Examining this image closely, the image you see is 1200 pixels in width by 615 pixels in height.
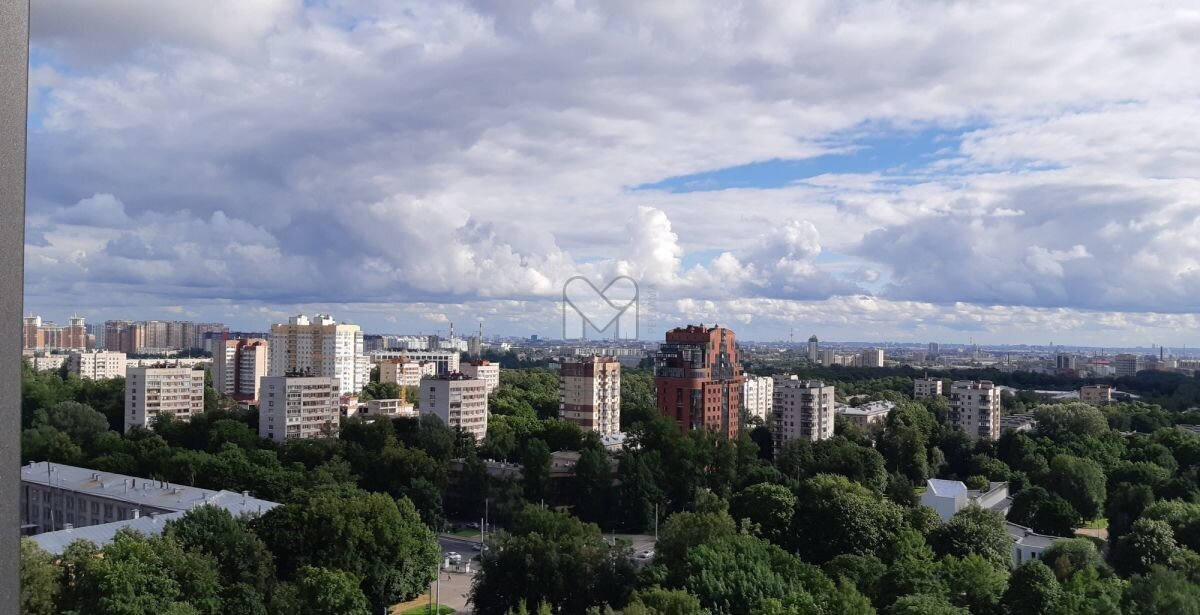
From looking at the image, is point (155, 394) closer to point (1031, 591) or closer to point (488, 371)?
point (488, 371)

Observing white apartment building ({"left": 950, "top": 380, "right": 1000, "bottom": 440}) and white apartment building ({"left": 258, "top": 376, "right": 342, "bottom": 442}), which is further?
white apartment building ({"left": 950, "top": 380, "right": 1000, "bottom": 440})

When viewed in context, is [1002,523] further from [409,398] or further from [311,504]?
[409,398]

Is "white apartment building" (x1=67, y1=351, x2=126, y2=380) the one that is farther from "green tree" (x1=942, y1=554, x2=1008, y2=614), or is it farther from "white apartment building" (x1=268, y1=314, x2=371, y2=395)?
"green tree" (x1=942, y1=554, x2=1008, y2=614)

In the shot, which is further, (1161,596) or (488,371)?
(488,371)

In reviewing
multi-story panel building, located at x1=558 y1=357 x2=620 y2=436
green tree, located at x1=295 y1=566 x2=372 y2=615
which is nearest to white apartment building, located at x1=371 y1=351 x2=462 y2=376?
multi-story panel building, located at x1=558 y1=357 x2=620 y2=436

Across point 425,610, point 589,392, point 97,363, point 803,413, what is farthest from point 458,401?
point 97,363

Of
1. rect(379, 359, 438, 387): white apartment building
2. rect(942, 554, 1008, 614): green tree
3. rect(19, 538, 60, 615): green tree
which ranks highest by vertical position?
rect(379, 359, 438, 387): white apartment building
